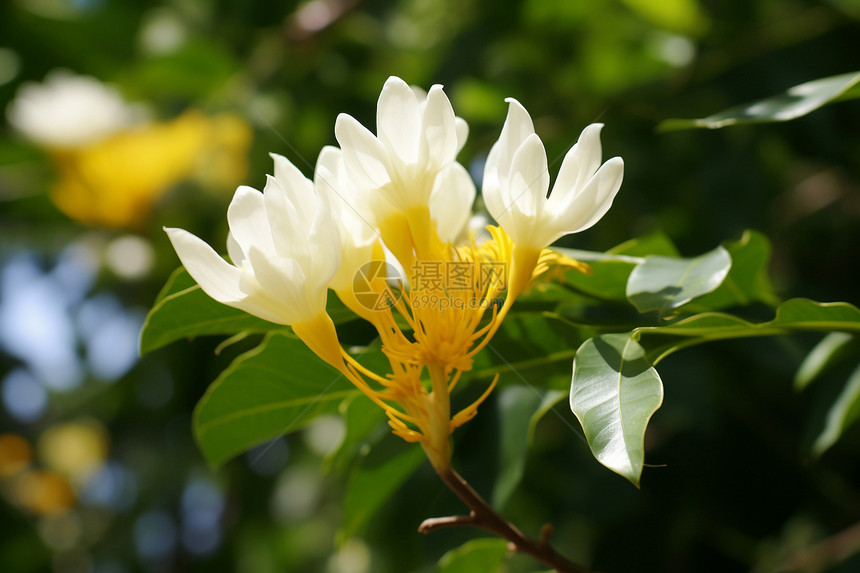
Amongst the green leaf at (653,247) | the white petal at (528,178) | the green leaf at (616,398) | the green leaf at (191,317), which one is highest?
the white petal at (528,178)

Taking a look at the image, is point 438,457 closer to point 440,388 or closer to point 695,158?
point 440,388

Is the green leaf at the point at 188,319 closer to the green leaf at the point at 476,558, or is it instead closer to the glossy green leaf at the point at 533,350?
the glossy green leaf at the point at 533,350

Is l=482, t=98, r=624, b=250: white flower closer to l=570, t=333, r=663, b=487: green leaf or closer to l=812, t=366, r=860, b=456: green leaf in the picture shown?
l=570, t=333, r=663, b=487: green leaf

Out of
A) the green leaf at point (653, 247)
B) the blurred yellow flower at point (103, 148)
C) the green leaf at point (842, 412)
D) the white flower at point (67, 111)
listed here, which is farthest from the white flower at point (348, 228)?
the white flower at point (67, 111)

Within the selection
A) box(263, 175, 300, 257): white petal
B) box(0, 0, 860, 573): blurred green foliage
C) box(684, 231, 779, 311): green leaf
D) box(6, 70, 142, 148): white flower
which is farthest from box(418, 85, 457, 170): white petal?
box(6, 70, 142, 148): white flower

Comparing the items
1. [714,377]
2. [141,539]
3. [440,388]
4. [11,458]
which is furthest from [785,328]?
[11,458]

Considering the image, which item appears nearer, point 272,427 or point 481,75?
point 272,427

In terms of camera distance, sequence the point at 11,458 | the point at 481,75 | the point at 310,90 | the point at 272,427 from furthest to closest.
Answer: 1. the point at 11,458
2. the point at 310,90
3. the point at 481,75
4. the point at 272,427

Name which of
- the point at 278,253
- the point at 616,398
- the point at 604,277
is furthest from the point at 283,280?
the point at 604,277

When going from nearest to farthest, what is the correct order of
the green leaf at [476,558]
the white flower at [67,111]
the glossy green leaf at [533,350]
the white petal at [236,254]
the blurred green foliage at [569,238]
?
the white petal at [236,254] → the glossy green leaf at [533,350] → the green leaf at [476,558] → the blurred green foliage at [569,238] → the white flower at [67,111]
